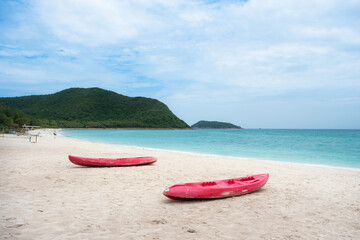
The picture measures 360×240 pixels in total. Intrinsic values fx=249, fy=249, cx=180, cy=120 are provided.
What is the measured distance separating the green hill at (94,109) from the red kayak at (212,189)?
342 feet

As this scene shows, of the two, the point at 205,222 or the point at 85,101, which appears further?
the point at 85,101

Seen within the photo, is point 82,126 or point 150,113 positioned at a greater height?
point 150,113

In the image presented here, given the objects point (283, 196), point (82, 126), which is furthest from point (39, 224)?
point (82, 126)

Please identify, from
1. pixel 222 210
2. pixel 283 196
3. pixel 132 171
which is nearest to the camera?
pixel 222 210

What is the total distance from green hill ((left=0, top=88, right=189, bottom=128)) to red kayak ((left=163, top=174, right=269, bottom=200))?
4108 inches

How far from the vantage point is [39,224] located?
418 centimetres

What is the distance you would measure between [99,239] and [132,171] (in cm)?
625

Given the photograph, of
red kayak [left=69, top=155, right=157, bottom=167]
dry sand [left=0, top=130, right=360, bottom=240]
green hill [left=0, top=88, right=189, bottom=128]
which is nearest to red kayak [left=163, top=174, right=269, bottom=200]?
dry sand [left=0, top=130, right=360, bottom=240]

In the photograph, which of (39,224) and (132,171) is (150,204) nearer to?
(39,224)

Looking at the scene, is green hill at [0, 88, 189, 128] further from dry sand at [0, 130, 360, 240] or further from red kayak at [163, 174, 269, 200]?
red kayak at [163, 174, 269, 200]

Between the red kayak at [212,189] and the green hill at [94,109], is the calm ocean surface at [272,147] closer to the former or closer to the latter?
the red kayak at [212,189]

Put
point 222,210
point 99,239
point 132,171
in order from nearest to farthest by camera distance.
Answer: point 99,239 < point 222,210 < point 132,171

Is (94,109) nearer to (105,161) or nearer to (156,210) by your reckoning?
(105,161)

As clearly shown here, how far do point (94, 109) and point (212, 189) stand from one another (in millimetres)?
123592
